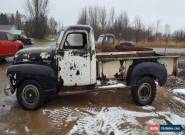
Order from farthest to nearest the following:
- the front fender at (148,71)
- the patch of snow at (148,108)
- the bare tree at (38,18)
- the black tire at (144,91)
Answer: the bare tree at (38,18)
the black tire at (144,91)
the front fender at (148,71)
the patch of snow at (148,108)

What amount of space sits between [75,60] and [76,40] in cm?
59

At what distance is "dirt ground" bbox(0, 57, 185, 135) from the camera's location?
755cm

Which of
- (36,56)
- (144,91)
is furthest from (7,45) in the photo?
(144,91)

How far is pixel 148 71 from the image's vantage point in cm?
958

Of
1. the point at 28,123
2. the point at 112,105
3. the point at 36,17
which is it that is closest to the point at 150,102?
the point at 112,105

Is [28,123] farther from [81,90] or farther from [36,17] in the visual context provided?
[36,17]

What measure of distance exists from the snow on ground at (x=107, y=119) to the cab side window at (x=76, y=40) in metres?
1.69

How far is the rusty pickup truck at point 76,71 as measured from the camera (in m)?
9.03

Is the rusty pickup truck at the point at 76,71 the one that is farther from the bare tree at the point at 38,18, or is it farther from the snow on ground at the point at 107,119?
the bare tree at the point at 38,18

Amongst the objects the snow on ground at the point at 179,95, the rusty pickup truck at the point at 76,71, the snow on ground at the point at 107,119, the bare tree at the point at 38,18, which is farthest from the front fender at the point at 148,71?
the bare tree at the point at 38,18

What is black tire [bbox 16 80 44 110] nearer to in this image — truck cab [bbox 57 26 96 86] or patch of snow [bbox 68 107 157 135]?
truck cab [bbox 57 26 96 86]

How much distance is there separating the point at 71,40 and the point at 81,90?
139 centimetres

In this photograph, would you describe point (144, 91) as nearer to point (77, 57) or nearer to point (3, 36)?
point (77, 57)

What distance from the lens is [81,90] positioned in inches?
368
